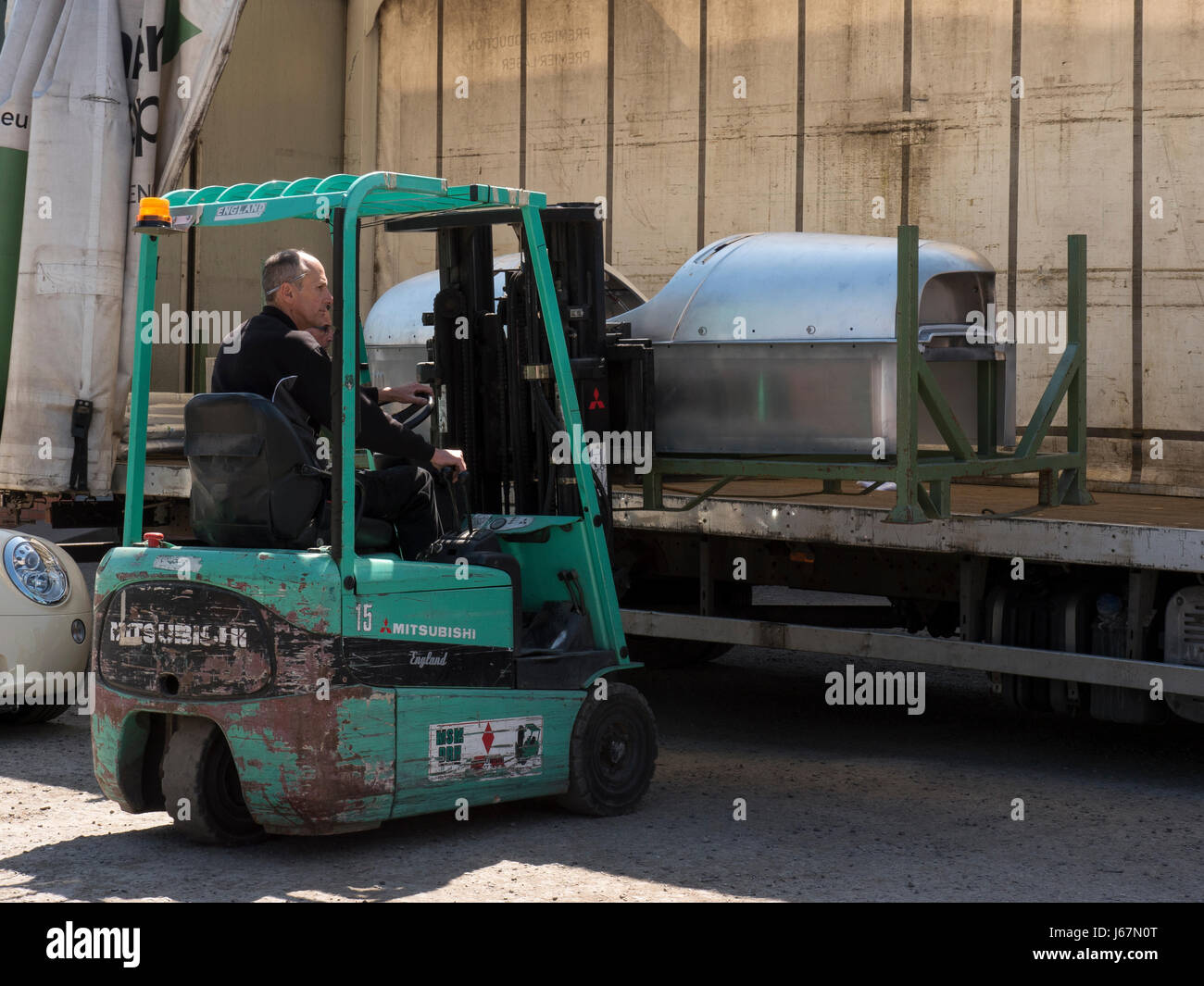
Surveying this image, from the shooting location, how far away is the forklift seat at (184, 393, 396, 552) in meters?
5.09

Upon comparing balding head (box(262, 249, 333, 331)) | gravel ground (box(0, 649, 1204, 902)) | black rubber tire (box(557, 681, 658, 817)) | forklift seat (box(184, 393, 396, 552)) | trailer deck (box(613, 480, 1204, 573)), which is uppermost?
balding head (box(262, 249, 333, 331))

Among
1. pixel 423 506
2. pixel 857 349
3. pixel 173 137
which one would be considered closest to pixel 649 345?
pixel 857 349

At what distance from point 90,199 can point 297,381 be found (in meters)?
3.47

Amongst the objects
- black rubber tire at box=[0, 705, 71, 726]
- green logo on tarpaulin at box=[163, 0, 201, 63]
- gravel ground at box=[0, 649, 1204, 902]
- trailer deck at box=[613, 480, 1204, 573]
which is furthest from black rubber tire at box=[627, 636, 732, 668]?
green logo on tarpaulin at box=[163, 0, 201, 63]

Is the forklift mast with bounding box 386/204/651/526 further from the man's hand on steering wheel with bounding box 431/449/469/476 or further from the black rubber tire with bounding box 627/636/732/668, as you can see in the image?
the black rubber tire with bounding box 627/636/732/668

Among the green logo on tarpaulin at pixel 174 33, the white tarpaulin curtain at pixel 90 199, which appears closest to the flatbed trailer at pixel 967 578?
the white tarpaulin curtain at pixel 90 199

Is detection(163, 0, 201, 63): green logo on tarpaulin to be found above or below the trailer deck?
above

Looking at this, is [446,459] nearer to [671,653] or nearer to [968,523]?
[968,523]

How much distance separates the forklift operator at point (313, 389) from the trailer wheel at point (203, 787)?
89cm

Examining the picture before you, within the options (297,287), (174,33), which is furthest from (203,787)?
(174,33)

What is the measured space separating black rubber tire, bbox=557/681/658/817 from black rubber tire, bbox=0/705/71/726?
2869 millimetres

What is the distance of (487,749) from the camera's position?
17.8ft

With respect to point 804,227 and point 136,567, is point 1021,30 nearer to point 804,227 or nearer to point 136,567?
point 804,227

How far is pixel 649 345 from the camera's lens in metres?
6.21
